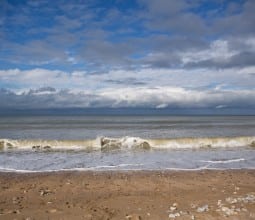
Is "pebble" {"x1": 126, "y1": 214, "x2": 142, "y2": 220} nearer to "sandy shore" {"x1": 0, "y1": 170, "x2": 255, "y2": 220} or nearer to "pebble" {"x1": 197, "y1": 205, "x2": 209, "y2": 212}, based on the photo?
"sandy shore" {"x1": 0, "y1": 170, "x2": 255, "y2": 220}

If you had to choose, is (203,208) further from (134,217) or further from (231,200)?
(134,217)

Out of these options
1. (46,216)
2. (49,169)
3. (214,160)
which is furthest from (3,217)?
(214,160)

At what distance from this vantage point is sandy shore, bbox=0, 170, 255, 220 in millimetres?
6727

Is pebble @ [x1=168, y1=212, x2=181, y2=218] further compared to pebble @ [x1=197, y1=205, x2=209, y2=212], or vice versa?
pebble @ [x1=197, y1=205, x2=209, y2=212]

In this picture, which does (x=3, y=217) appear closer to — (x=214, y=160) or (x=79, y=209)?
(x=79, y=209)

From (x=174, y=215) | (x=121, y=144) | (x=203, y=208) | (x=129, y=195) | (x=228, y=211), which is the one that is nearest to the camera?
(x=174, y=215)

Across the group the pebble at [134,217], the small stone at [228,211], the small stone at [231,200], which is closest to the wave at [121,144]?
the small stone at [231,200]

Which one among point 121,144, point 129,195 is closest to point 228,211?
point 129,195

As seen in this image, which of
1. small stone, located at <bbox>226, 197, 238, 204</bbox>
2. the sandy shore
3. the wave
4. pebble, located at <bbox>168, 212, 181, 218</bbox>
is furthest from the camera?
the wave

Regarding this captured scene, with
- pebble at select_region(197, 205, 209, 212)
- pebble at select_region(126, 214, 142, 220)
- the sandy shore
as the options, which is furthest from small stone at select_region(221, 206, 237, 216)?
pebble at select_region(126, 214, 142, 220)

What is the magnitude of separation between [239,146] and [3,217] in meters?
18.8

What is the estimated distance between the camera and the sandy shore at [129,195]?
6727 millimetres

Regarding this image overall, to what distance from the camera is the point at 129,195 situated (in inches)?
336

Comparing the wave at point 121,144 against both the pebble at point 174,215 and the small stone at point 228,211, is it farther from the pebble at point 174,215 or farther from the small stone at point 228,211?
the pebble at point 174,215
